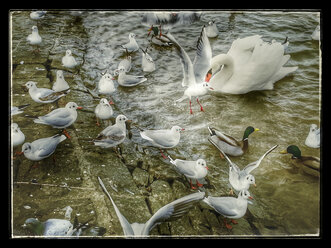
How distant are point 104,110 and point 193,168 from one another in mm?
824

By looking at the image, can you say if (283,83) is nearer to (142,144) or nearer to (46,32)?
(142,144)

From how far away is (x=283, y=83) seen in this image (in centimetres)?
291

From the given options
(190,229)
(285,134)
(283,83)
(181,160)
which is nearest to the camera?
(190,229)

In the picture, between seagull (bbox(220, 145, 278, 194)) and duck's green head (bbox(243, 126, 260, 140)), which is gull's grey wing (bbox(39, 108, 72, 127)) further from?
duck's green head (bbox(243, 126, 260, 140))

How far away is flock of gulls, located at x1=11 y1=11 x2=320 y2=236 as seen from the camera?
7.61 feet

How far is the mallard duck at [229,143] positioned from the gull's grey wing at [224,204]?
351 mm

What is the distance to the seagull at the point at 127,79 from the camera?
283 cm

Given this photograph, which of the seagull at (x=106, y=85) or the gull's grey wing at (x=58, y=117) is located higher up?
the seagull at (x=106, y=85)

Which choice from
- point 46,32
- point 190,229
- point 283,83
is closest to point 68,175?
point 190,229

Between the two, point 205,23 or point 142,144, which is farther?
point 205,23

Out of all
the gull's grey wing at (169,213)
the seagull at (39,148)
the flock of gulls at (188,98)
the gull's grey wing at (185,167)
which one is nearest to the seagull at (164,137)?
the flock of gulls at (188,98)

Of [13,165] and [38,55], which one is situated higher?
[38,55]

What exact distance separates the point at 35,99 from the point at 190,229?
1.57 metres

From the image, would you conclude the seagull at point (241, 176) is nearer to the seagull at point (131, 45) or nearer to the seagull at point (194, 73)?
the seagull at point (194, 73)
